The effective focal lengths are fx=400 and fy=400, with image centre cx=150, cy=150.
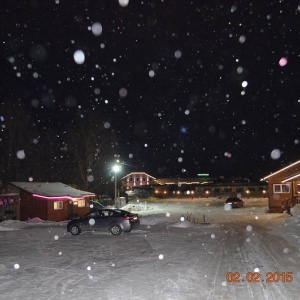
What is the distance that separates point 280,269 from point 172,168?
122650 mm

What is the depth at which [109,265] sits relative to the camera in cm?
1275

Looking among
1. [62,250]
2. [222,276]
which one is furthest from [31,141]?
[222,276]

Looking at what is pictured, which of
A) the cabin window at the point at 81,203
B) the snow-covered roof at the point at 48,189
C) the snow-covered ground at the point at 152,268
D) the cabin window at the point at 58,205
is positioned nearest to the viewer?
the snow-covered ground at the point at 152,268

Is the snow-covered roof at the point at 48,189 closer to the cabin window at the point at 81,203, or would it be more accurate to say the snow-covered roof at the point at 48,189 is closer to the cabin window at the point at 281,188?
the cabin window at the point at 81,203

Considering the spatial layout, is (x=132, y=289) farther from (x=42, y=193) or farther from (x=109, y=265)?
(x=42, y=193)

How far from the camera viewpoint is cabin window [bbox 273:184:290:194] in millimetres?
40681
